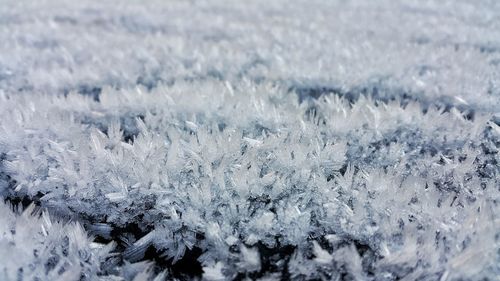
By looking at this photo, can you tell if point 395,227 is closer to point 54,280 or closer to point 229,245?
point 229,245

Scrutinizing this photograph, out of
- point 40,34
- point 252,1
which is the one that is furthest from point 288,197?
point 252,1

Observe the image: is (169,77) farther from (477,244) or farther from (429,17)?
(429,17)

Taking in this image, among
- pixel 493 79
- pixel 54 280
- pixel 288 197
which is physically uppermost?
pixel 493 79

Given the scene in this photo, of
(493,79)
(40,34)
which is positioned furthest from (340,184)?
(40,34)

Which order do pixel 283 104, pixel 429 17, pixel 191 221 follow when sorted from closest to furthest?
1. pixel 191 221
2. pixel 283 104
3. pixel 429 17

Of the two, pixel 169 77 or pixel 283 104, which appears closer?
pixel 283 104

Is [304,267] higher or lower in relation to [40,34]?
lower

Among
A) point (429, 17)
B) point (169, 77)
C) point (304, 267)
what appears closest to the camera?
point (304, 267)
